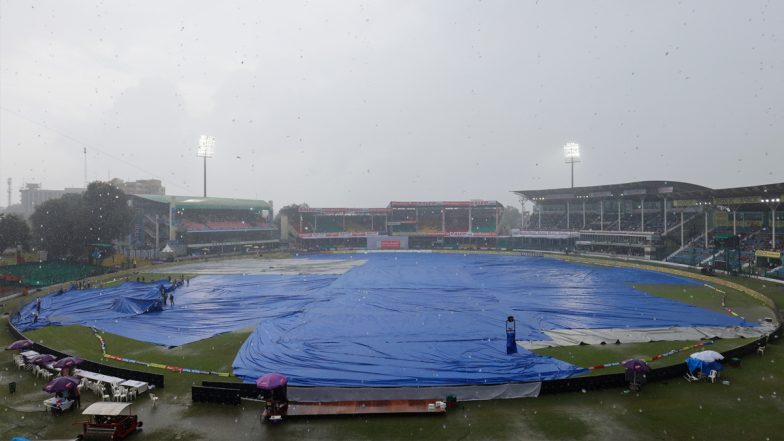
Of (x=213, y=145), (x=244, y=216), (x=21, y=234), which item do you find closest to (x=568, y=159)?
(x=244, y=216)

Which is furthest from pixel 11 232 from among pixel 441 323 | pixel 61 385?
pixel 441 323

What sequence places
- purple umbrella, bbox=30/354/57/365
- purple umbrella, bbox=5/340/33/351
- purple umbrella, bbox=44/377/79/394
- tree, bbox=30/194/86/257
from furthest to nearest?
tree, bbox=30/194/86/257, purple umbrella, bbox=5/340/33/351, purple umbrella, bbox=30/354/57/365, purple umbrella, bbox=44/377/79/394

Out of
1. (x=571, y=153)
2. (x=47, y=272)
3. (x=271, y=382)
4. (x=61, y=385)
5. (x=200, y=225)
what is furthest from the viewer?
(x=571, y=153)

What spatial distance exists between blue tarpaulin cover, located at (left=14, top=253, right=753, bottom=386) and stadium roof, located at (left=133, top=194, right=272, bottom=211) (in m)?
36.2

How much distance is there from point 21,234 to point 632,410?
71.0m

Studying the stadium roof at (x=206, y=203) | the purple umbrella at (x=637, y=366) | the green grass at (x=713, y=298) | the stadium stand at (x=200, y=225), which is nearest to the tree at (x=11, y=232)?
the stadium stand at (x=200, y=225)

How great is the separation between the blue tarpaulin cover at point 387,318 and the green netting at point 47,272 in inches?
411

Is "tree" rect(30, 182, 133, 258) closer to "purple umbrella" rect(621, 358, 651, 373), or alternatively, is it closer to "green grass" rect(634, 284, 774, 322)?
"purple umbrella" rect(621, 358, 651, 373)

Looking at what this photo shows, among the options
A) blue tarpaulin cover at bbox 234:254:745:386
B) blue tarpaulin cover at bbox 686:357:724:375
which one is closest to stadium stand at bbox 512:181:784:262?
blue tarpaulin cover at bbox 234:254:745:386

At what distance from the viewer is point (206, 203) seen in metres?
84.8

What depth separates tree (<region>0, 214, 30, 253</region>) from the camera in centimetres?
5528

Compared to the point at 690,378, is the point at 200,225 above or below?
above

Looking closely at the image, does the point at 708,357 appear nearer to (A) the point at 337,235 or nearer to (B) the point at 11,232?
(B) the point at 11,232

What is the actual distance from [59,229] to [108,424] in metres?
56.9
